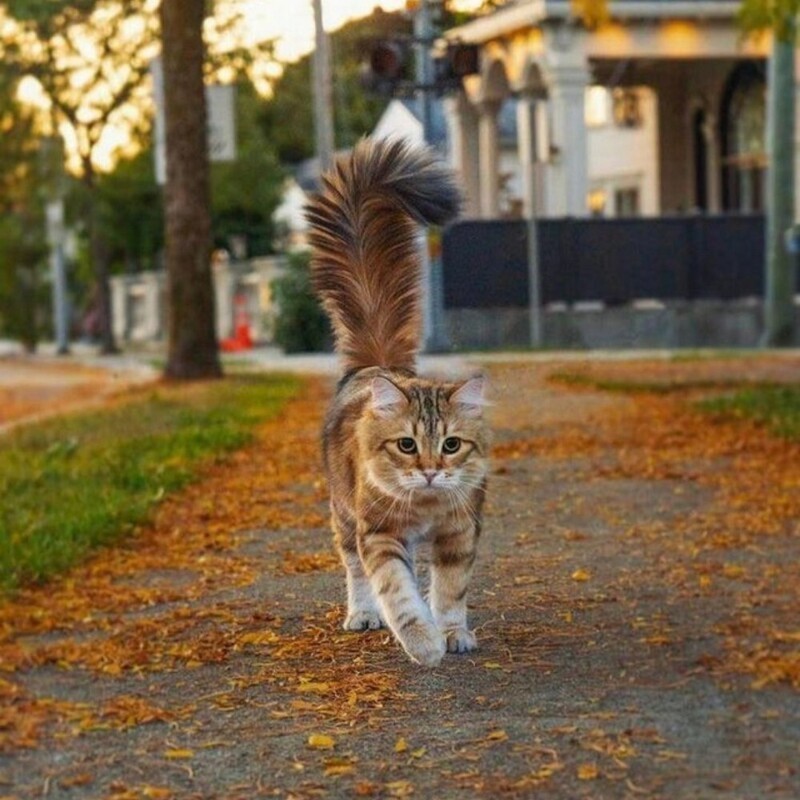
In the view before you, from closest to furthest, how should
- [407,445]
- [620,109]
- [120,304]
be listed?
[407,445] < [620,109] < [120,304]

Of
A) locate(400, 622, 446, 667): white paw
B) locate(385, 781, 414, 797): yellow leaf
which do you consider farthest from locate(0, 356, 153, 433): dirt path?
locate(385, 781, 414, 797): yellow leaf

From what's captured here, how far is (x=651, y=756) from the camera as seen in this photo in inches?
208

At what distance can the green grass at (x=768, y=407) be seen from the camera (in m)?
14.6

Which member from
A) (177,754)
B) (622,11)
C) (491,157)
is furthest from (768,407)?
(491,157)

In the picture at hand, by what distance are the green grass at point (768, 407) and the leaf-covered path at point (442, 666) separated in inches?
113

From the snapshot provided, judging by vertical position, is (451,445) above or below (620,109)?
below

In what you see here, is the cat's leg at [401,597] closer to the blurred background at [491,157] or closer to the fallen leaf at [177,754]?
the fallen leaf at [177,754]

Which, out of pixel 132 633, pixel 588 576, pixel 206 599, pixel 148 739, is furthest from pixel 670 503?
pixel 148 739

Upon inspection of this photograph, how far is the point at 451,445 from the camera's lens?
679 cm

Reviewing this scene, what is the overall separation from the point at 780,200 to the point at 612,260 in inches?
144

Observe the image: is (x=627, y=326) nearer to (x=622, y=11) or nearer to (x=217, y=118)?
(x=622, y=11)

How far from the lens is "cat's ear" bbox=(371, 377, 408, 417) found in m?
6.81

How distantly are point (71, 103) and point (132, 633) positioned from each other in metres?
34.9

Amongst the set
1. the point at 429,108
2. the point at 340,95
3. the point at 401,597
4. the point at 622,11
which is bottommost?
the point at 401,597
